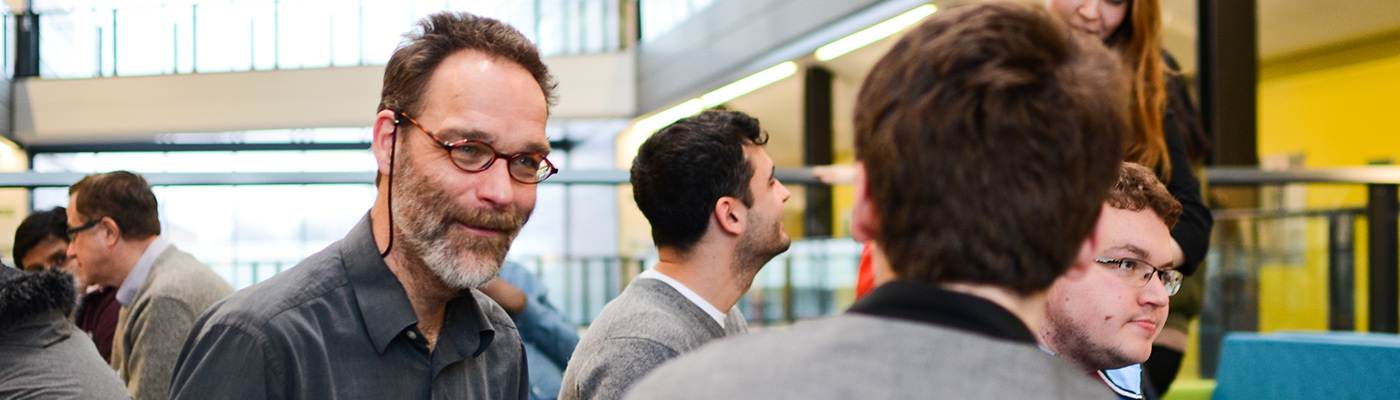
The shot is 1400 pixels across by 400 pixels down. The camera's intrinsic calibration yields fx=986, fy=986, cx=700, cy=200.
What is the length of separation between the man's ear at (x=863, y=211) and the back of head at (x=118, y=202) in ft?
10.5

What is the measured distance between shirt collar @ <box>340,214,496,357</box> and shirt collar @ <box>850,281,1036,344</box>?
0.93m

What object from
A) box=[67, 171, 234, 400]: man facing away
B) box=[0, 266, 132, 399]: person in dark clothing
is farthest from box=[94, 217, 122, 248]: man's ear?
box=[0, 266, 132, 399]: person in dark clothing

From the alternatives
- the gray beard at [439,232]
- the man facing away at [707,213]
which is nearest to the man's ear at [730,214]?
the man facing away at [707,213]

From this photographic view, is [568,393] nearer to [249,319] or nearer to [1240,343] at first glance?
[249,319]

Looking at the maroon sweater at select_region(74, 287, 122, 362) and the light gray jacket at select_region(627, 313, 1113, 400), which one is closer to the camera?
the light gray jacket at select_region(627, 313, 1113, 400)

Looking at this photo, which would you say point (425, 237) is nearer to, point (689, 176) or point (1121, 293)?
point (689, 176)

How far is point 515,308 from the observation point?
3.12 meters

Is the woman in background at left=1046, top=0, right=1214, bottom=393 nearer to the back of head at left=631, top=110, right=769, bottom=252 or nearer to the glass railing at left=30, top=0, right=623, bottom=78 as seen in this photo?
the back of head at left=631, top=110, right=769, bottom=252

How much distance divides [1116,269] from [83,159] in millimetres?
16920

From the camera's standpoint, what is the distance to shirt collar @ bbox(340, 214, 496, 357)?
1.46 meters

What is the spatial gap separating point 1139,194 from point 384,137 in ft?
4.05

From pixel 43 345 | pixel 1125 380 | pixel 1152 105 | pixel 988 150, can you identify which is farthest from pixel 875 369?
pixel 43 345

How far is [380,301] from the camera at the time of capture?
4.83ft

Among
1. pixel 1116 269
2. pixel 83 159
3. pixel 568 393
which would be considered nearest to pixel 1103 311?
pixel 1116 269
